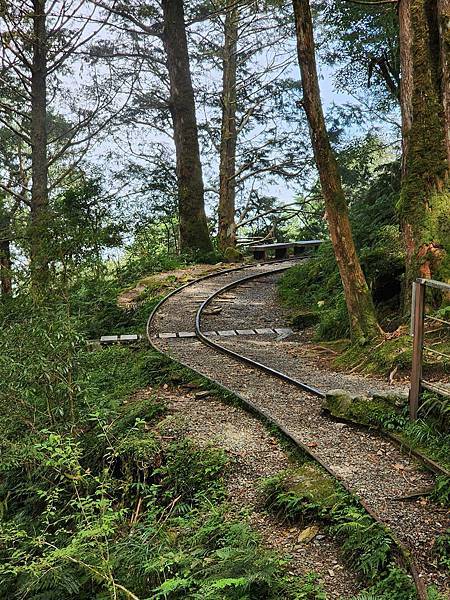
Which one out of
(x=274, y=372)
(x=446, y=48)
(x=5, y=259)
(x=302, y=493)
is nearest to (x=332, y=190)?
(x=274, y=372)

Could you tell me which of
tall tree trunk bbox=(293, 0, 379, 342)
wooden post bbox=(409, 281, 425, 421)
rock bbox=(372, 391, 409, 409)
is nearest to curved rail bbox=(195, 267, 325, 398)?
rock bbox=(372, 391, 409, 409)

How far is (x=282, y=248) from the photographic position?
21.1 meters

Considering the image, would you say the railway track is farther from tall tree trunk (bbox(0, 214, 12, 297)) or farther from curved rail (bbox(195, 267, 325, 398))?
tall tree trunk (bbox(0, 214, 12, 297))

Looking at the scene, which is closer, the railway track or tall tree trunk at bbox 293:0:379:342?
the railway track

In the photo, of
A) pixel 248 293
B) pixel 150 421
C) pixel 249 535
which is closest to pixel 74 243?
pixel 150 421

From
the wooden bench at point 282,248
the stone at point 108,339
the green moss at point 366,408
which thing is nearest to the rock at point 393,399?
the green moss at point 366,408

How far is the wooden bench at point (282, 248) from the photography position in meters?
20.5

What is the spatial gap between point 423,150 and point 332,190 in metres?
1.32

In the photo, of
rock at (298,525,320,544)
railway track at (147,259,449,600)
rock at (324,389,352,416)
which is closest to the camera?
railway track at (147,259,449,600)

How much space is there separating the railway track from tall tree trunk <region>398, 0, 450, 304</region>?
2486 mm

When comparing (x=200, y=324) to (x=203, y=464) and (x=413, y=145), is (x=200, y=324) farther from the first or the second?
(x=203, y=464)

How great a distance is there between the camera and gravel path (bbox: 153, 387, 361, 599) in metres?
3.52

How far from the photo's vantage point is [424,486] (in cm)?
436

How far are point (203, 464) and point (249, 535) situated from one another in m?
1.31
